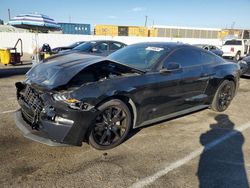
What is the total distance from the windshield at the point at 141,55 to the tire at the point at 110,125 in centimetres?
98

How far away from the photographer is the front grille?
3.49 m

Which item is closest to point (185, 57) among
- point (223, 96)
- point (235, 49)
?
point (223, 96)

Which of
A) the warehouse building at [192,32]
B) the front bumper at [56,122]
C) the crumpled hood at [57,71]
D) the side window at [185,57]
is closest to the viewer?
the front bumper at [56,122]

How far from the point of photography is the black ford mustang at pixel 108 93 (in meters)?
3.37

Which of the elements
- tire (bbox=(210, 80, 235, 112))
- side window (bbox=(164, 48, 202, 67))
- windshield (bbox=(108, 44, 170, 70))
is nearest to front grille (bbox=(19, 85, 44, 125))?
windshield (bbox=(108, 44, 170, 70))

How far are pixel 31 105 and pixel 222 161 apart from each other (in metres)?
2.82

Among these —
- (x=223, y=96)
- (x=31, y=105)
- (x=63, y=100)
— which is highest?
(x=63, y=100)

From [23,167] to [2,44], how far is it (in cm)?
2280

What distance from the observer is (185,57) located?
16.6 feet

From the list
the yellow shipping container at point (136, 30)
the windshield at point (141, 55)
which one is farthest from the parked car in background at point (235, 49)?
the yellow shipping container at point (136, 30)

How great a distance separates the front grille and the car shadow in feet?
7.47

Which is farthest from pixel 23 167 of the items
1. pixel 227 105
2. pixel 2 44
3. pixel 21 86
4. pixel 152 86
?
pixel 2 44

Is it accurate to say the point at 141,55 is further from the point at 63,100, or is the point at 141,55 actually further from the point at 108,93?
the point at 63,100

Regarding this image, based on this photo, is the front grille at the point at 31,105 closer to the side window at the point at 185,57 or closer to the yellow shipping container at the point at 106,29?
the side window at the point at 185,57
